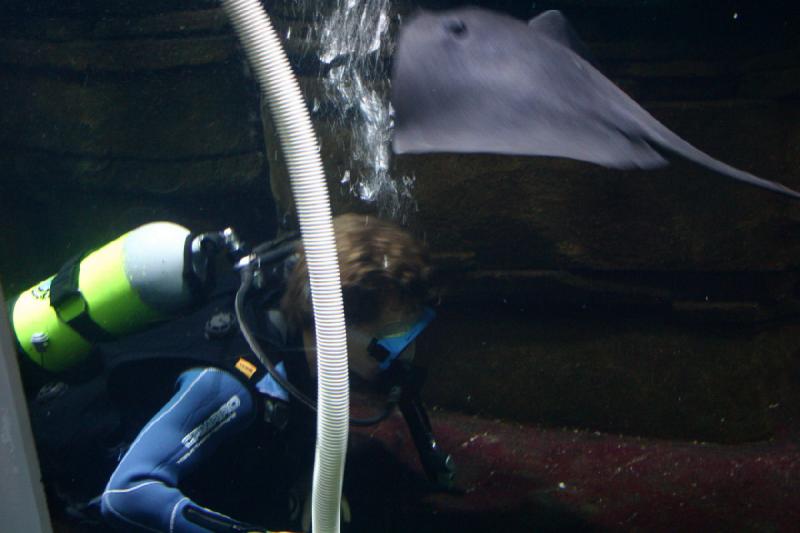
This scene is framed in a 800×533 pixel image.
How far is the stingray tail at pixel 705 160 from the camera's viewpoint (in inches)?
64.5

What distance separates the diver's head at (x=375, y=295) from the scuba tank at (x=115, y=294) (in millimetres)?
414

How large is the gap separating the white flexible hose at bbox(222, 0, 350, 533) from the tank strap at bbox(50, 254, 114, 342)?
1008 mm

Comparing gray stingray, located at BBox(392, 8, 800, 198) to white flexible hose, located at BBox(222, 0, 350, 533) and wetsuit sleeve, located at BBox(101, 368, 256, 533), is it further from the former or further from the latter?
wetsuit sleeve, located at BBox(101, 368, 256, 533)

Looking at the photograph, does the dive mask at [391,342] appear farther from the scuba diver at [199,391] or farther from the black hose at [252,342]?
the black hose at [252,342]

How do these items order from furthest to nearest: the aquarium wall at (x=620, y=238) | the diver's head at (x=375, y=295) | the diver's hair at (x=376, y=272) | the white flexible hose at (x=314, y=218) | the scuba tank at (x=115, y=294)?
1. the aquarium wall at (x=620, y=238)
2. the diver's hair at (x=376, y=272)
3. the diver's head at (x=375, y=295)
4. the scuba tank at (x=115, y=294)
5. the white flexible hose at (x=314, y=218)

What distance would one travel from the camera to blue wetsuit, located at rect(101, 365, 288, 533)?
6.23 ft

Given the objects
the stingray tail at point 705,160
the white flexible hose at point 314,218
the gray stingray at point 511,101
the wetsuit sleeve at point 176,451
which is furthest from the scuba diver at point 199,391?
the stingray tail at point 705,160

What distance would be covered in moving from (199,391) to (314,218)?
0.86m

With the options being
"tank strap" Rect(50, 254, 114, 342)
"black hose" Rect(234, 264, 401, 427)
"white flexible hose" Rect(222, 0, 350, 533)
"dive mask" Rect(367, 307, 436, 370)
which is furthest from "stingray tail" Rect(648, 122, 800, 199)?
"tank strap" Rect(50, 254, 114, 342)

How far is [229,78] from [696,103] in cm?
298

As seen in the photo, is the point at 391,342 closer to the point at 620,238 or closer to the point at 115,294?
the point at 115,294

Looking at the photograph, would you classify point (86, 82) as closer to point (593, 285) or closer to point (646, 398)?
point (593, 285)

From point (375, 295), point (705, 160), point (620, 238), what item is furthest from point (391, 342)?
point (620, 238)

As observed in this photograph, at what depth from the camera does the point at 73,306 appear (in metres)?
2.06
